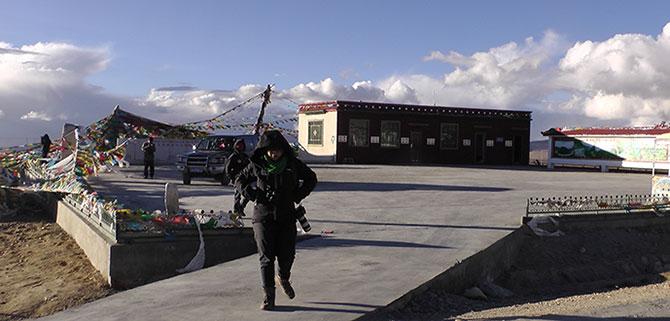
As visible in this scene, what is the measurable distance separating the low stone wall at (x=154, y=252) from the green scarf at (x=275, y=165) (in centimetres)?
336

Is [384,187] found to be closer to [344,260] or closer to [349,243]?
[349,243]

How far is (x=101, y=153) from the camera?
50.1ft

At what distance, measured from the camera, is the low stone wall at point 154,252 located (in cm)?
867

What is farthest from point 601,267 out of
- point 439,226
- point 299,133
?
point 299,133

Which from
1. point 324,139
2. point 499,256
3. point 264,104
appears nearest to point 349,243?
point 499,256

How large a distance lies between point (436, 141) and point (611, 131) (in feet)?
38.6

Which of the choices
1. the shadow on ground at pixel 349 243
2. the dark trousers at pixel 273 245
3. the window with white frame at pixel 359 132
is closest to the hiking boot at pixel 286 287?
the dark trousers at pixel 273 245

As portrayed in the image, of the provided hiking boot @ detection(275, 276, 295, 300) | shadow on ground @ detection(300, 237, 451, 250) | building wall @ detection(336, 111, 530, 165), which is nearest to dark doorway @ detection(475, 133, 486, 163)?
building wall @ detection(336, 111, 530, 165)

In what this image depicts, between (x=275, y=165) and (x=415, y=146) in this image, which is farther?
(x=415, y=146)

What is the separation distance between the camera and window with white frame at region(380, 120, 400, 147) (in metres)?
45.0

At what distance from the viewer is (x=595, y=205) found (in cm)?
1444

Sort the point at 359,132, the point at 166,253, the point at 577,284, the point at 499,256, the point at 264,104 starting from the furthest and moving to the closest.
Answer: the point at 359,132, the point at 264,104, the point at 577,284, the point at 499,256, the point at 166,253

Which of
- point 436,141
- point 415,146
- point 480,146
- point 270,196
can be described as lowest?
point 270,196

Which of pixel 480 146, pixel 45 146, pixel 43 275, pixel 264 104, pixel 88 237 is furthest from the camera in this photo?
pixel 480 146
